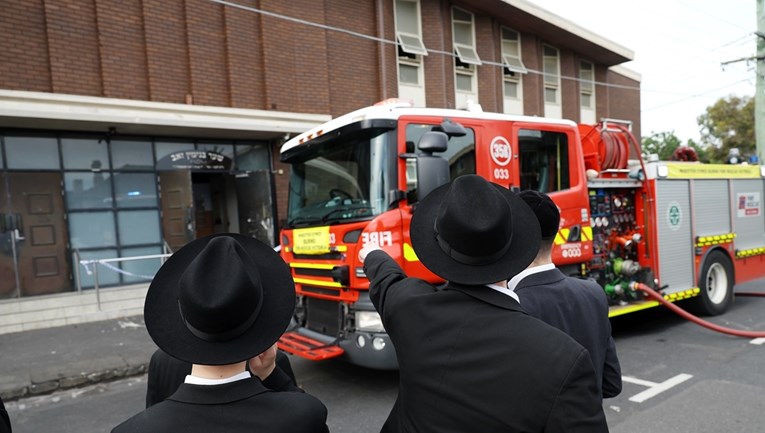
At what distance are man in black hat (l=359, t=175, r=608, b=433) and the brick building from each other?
9163 mm

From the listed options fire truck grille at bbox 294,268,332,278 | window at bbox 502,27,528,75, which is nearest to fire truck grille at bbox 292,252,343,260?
fire truck grille at bbox 294,268,332,278

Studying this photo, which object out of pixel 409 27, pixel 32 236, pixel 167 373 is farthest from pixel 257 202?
pixel 167 373

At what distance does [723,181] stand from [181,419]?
28.3 ft

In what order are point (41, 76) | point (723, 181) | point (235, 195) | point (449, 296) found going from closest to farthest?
1. point (449, 296)
2. point (723, 181)
3. point (41, 76)
4. point (235, 195)

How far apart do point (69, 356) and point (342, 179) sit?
180 inches

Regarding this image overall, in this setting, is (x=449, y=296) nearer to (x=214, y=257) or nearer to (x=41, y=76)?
(x=214, y=257)

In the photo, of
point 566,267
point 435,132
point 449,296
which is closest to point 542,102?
point 566,267

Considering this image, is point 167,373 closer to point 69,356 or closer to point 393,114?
point 393,114

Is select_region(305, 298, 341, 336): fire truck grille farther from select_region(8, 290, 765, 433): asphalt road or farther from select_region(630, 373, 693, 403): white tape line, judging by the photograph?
select_region(630, 373, 693, 403): white tape line

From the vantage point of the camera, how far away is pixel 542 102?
17062 mm

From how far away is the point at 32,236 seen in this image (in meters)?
9.13

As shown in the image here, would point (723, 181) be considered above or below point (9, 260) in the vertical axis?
above

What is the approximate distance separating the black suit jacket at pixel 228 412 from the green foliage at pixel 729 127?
38.2 metres

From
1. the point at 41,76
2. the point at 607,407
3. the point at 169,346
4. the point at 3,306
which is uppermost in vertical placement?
the point at 41,76
